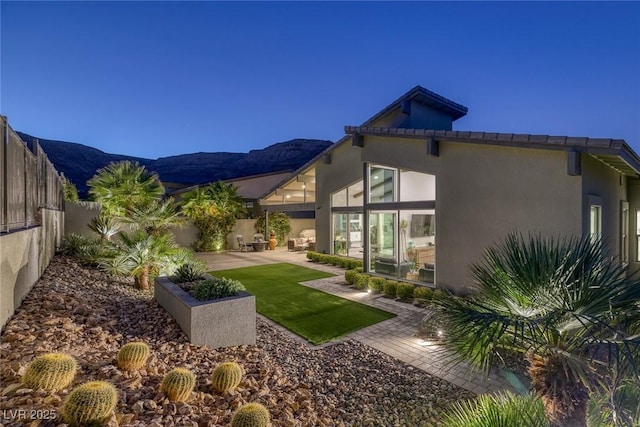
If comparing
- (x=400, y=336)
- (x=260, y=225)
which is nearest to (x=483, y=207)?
(x=400, y=336)

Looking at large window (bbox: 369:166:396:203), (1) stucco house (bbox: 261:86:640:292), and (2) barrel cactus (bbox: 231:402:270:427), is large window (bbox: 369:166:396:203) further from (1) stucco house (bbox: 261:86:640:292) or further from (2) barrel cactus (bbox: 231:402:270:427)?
(2) barrel cactus (bbox: 231:402:270:427)

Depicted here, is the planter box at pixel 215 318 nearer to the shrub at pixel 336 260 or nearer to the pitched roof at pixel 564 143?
the pitched roof at pixel 564 143

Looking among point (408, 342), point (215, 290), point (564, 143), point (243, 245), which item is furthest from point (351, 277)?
point (243, 245)

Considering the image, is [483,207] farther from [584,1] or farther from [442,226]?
[584,1]

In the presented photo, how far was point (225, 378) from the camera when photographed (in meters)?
3.89

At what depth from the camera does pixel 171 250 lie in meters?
8.60

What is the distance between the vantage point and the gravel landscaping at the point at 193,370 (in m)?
3.23

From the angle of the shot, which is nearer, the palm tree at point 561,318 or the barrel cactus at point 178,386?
A: the palm tree at point 561,318

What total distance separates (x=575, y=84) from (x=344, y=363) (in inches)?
2555

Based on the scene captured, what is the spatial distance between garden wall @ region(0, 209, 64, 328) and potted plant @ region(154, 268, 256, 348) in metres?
2.24

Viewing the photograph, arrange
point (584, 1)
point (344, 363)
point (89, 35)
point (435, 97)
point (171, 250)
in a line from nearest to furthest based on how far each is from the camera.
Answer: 1. point (344, 363)
2. point (171, 250)
3. point (89, 35)
4. point (435, 97)
5. point (584, 1)

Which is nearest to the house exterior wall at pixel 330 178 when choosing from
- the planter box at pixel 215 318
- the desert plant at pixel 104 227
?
the desert plant at pixel 104 227

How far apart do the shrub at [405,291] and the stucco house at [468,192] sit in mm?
621

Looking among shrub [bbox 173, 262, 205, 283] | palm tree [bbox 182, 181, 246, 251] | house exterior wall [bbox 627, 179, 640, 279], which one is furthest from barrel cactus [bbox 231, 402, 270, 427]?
palm tree [bbox 182, 181, 246, 251]
